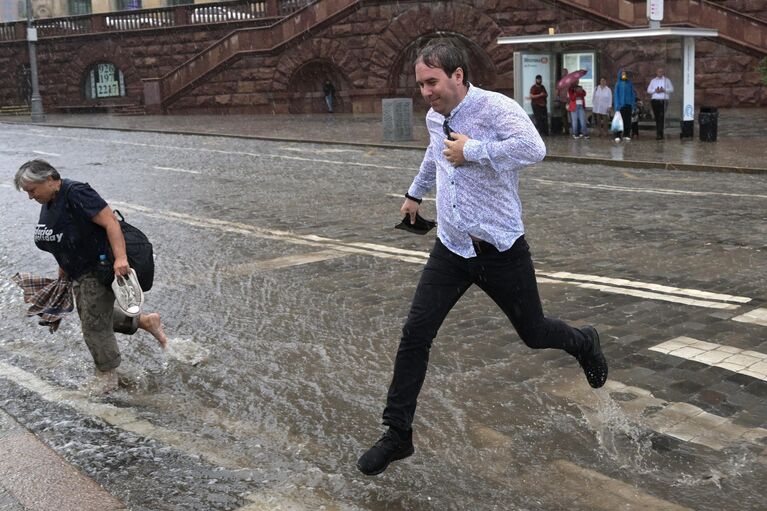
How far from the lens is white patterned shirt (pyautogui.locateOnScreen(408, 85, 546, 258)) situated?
4098mm

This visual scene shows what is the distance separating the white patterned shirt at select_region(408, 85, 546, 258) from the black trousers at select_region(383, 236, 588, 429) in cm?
7

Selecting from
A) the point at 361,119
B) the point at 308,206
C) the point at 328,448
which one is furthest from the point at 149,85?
the point at 328,448

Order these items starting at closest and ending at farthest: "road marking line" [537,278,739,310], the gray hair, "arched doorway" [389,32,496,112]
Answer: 1. the gray hair
2. "road marking line" [537,278,739,310]
3. "arched doorway" [389,32,496,112]

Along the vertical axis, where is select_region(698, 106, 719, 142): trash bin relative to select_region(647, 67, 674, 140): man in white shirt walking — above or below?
below

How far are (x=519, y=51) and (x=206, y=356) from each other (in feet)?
66.6

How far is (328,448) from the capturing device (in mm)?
4629

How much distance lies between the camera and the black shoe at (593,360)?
4691mm

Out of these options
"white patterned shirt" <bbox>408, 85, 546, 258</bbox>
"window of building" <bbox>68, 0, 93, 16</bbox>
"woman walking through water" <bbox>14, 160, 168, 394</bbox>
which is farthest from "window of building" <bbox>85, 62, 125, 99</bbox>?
"white patterned shirt" <bbox>408, 85, 546, 258</bbox>

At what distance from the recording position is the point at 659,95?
22.3 meters

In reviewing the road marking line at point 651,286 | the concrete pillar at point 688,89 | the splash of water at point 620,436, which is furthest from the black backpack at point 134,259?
the concrete pillar at point 688,89

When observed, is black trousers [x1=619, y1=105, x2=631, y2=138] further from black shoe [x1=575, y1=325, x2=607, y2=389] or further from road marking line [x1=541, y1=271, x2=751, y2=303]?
black shoe [x1=575, y1=325, x2=607, y2=389]

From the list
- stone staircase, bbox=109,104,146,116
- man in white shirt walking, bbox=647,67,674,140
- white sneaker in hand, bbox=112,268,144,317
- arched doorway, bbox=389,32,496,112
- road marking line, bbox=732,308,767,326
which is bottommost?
road marking line, bbox=732,308,767,326

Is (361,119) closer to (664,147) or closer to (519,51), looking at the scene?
(519,51)

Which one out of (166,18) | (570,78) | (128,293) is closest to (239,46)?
(166,18)
